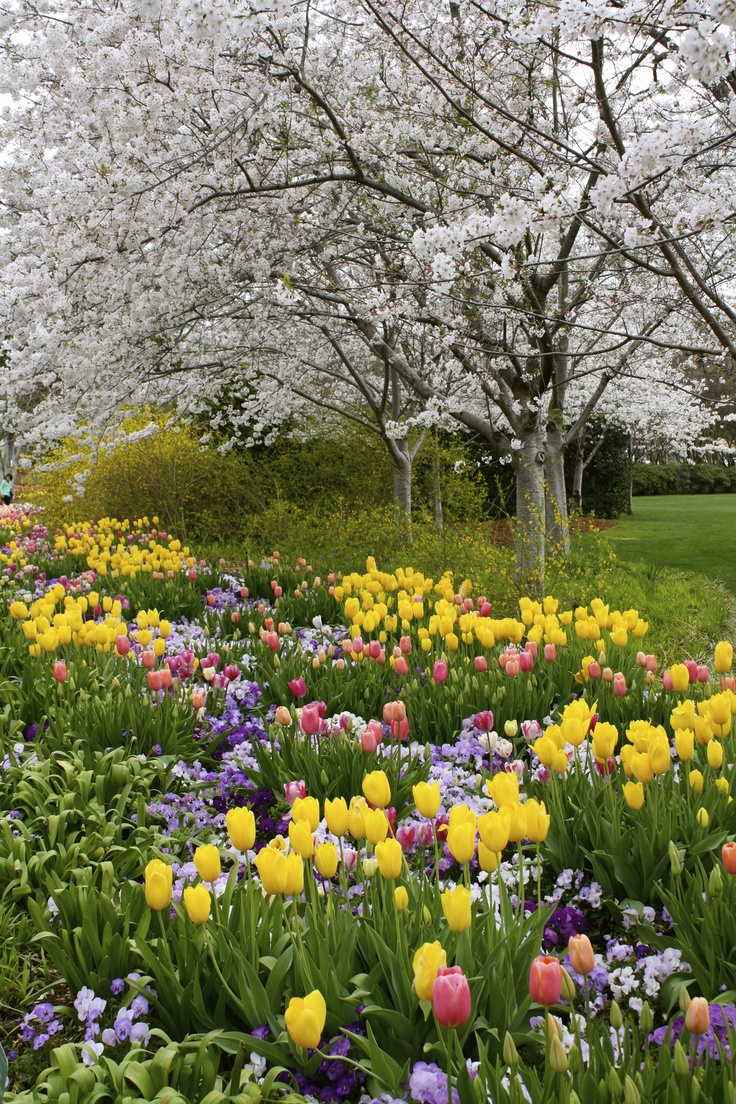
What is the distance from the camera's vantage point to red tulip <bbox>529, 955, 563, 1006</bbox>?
4.09 ft

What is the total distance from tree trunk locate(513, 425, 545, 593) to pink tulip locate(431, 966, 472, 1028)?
535 centimetres

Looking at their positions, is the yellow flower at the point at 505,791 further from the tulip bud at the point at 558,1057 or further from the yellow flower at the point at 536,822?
the tulip bud at the point at 558,1057

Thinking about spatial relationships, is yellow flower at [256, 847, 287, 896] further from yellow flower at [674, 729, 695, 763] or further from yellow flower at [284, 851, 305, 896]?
yellow flower at [674, 729, 695, 763]

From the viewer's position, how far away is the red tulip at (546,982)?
1.25m

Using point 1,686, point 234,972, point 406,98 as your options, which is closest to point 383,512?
point 406,98

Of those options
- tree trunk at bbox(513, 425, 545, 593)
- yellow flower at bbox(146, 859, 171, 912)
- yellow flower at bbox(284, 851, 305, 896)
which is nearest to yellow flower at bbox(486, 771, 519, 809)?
yellow flower at bbox(284, 851, 305, 896)

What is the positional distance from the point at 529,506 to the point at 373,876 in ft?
18.9

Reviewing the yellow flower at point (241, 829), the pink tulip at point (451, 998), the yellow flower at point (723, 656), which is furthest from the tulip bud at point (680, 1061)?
the yellow flower at point (723, 656)

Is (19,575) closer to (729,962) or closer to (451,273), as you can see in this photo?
(451,273)

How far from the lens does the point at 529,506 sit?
7273mm

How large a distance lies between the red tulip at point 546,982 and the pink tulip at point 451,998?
0.12 meters

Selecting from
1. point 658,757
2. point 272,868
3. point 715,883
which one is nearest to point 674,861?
point 715,883

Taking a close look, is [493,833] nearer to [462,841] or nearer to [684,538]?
[462,841]

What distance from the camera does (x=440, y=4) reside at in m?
6.15
